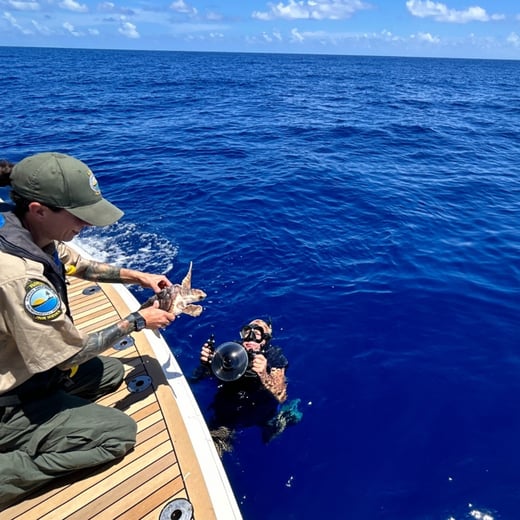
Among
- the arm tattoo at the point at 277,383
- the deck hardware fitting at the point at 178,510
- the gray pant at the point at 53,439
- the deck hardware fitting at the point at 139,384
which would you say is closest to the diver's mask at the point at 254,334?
the arm tattoo at the point at 277,383

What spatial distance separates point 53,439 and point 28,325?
137 centimetres

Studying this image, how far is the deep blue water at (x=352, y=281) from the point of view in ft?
18.2

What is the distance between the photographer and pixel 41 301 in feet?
10.1

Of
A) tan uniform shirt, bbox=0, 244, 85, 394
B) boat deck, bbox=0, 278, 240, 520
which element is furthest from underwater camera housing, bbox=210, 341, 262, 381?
tan uniform shirt, bbox=0, 244, 85, 394

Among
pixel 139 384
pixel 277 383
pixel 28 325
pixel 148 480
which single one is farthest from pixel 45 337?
pixel 277 383

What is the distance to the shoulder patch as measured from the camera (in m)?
3.04

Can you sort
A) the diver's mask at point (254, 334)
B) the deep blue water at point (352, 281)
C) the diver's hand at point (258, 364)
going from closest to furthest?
1. the deep blue water at point (352, 281)
2. the diver's hand at point (258, 364)
3. the diver's mask at point (254, 334)

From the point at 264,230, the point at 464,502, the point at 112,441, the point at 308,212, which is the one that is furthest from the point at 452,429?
the point at 308,212

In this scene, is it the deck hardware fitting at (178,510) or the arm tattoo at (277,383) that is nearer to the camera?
the deck hardware fitting at (178,510)

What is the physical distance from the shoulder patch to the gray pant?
1.04 metres

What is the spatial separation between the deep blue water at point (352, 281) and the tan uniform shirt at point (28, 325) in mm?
3368

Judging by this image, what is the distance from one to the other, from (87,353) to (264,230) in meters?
9.09

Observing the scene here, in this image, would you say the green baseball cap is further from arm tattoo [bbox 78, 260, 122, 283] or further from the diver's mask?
the diver's mask

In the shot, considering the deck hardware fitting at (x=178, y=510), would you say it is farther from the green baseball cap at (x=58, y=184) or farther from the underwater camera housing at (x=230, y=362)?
the green baseball cap at (x=58, y=184)
